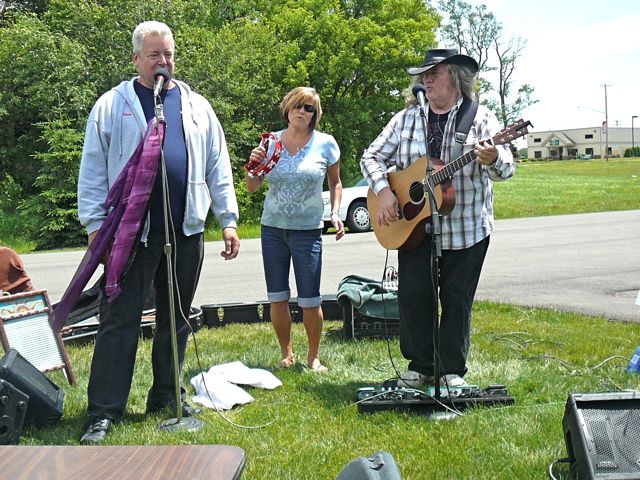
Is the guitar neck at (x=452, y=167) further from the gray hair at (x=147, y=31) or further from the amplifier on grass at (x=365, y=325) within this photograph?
the amplifier on grass at (x=365, y=325)

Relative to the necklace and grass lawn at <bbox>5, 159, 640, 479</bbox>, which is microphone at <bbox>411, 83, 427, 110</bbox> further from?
grass lawn at <bbox>5, 159, 640, 479</bbox>

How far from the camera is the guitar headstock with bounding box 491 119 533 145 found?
421 centimetres

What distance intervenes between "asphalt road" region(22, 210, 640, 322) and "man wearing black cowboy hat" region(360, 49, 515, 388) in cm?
343

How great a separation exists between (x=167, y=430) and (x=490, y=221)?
7.50 feet

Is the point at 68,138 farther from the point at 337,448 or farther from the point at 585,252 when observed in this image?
the point at 337,448

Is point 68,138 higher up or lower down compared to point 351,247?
higher up

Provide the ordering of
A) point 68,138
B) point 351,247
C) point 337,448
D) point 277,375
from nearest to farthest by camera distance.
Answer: point 337,448 < point 277,375 < point 351,247 < point 68,138

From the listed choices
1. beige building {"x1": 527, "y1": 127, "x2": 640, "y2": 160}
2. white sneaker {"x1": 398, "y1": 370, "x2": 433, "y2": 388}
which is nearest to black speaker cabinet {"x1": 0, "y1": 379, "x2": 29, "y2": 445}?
white sneaker {"x1": 398, "y1": 370, "x2": 433, "y2": 388}

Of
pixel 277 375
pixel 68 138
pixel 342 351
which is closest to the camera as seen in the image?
pixel 277 375

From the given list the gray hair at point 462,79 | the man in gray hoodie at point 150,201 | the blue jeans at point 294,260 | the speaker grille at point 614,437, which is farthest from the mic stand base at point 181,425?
the gray hair at point 462,79

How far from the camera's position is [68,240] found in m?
19.0

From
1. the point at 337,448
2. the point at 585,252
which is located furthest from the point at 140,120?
the point at 585,252

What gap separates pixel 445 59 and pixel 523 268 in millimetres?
7281

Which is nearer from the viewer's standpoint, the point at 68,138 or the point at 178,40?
the point at 68,138
